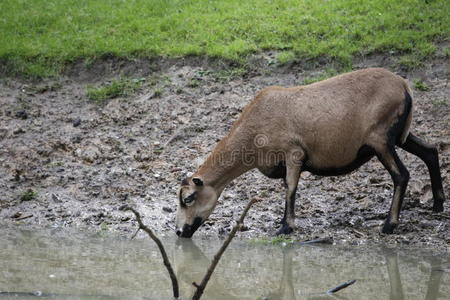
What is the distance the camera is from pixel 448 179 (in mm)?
10586

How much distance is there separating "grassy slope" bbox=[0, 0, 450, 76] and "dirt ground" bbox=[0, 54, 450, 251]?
1.45 feet

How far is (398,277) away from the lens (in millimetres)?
7312

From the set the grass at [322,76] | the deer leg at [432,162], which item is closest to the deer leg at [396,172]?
the deer leg at [432,162]

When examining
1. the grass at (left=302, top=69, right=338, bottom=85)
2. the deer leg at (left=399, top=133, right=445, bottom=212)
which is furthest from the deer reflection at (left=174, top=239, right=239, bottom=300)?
the grass at (left=302, top=69, right=338, bottom=85)

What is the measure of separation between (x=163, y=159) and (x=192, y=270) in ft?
14.4

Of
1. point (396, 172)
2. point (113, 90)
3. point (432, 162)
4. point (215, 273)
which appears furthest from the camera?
point (113, 90)

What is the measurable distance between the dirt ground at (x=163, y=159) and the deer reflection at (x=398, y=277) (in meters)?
0.65

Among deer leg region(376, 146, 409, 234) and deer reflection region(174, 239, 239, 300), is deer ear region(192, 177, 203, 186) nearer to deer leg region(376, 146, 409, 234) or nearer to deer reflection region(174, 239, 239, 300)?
deer reflection region(174, 239, 239, 300)

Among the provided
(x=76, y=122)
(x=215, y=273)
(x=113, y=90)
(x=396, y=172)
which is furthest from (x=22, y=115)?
(x=396, y=172)

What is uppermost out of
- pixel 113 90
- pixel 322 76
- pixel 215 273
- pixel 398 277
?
pixel 322 76

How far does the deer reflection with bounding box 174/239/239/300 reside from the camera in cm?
690

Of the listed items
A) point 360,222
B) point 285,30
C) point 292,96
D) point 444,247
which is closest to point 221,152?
point 292,96

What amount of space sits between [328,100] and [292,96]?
0.55 meters

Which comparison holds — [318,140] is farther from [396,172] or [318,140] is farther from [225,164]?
[225,164]
